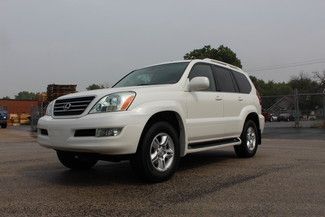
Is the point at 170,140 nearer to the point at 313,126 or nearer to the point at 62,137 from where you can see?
the point at 62,137

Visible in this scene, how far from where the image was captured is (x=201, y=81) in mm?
7207

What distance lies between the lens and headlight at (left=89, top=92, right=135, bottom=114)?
6211 mm

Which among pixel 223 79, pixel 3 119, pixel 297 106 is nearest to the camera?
pixel 223 79

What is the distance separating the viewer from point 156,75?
785 cm

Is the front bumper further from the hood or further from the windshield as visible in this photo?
the windshield

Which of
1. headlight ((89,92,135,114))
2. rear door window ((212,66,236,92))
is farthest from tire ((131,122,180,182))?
rear door window ((212,66,236,92))

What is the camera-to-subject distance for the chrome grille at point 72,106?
6418mm

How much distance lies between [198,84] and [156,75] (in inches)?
36.3

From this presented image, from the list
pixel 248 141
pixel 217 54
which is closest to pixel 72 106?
pixel 248 141

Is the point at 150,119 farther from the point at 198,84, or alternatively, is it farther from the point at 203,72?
the point at 203,72

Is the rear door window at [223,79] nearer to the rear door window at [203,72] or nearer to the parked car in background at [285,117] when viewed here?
the rear door window at [203,72]

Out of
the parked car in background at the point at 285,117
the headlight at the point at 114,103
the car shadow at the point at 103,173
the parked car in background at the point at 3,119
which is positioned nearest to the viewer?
the headlight at the point at 114,103

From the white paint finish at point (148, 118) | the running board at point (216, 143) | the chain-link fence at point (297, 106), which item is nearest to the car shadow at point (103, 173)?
the running board at point (216, 143)

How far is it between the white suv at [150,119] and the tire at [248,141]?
0.43m
